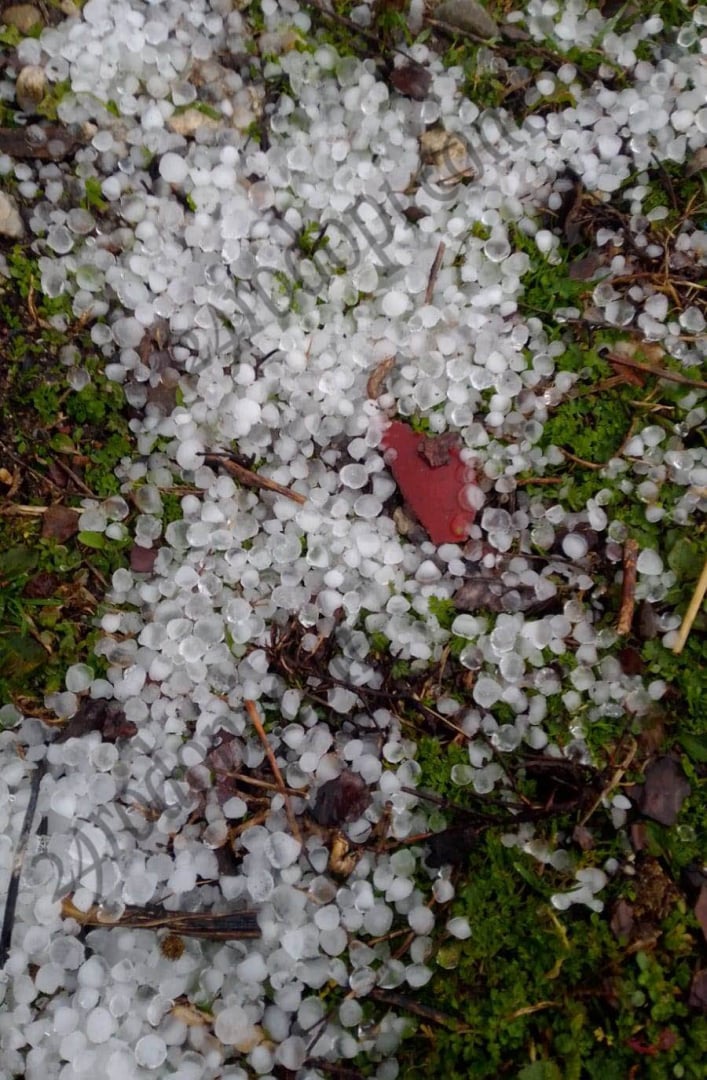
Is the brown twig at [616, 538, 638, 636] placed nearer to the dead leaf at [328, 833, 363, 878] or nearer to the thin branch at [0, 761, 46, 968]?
the dead leaf at [328, 833, 363, 878]

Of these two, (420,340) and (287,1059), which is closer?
(287,1059)

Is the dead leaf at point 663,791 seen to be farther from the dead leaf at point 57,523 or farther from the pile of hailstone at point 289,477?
the dead leaf at point 57,523

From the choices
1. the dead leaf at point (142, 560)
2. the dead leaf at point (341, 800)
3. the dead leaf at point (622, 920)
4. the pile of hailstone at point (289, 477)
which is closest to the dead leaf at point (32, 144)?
the pile of hailstone at point (289, 477)

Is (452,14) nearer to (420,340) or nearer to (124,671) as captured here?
(420,340)

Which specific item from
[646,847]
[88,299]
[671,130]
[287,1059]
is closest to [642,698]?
[646,847]

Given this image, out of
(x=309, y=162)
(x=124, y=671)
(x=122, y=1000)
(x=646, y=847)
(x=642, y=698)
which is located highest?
(x=309, y=162)

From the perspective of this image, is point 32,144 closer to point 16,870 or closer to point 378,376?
point 378,376

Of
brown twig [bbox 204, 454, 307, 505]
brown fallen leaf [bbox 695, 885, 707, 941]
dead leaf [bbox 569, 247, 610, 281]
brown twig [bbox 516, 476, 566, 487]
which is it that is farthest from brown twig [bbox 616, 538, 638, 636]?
brown twig [bbox 204, 454, 307, 505]
